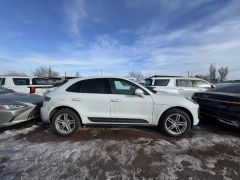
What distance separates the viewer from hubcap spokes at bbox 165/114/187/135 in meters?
4.77

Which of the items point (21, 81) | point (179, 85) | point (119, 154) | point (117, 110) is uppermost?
point (21, 81)

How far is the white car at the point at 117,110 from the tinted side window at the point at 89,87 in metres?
0.03

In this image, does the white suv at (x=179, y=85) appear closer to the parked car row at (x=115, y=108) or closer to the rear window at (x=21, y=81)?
the parked car row at (x=115, y=108)

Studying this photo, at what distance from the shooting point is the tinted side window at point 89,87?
15.9ft

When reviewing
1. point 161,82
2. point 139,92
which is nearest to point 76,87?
point 139,92

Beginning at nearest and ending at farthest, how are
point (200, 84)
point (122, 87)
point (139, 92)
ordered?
point (139, 92) < point (122, 87) < point (200, 84)

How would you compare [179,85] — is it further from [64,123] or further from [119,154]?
[119,154]

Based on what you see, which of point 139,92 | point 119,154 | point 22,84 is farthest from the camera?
point 22,84

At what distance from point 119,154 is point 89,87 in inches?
75.5

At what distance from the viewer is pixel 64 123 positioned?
4816mm

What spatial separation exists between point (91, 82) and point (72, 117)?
1.02m

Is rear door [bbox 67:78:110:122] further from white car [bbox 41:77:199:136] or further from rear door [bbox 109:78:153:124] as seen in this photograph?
rear door [bbox 109:78:153:124]

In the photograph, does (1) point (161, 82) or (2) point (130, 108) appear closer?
(2) point (130, 108)

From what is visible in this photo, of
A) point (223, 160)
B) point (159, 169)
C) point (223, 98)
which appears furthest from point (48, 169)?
point (223, 98)
